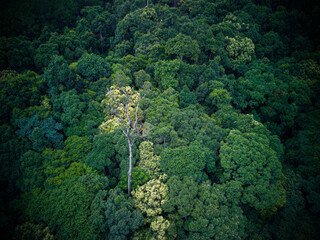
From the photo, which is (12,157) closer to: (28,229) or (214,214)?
(28,229)

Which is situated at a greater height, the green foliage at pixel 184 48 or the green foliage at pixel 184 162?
the green foliage at pixel 184 48

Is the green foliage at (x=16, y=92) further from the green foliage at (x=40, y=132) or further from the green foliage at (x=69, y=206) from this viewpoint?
the green foliage at (x=69, y=206)

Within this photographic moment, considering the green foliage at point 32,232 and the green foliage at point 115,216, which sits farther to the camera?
the green foliage at point 32,232

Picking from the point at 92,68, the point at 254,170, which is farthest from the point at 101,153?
the point at 254,170

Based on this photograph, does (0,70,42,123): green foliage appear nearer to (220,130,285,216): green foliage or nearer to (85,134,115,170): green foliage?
(85,134,115,170): green foliage

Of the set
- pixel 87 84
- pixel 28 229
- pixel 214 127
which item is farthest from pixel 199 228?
pixel 87 84

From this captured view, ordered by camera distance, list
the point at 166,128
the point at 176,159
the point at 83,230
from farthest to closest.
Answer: the point at 166,128
the point at 176,159
the point at 83,230

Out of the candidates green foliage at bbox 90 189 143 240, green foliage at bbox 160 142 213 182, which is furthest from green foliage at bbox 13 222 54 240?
green foliage at bbox 160 142 213 182

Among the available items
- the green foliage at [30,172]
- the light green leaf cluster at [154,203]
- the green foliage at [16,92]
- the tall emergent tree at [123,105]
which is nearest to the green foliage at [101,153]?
the tall emergent tree at [123,105]
